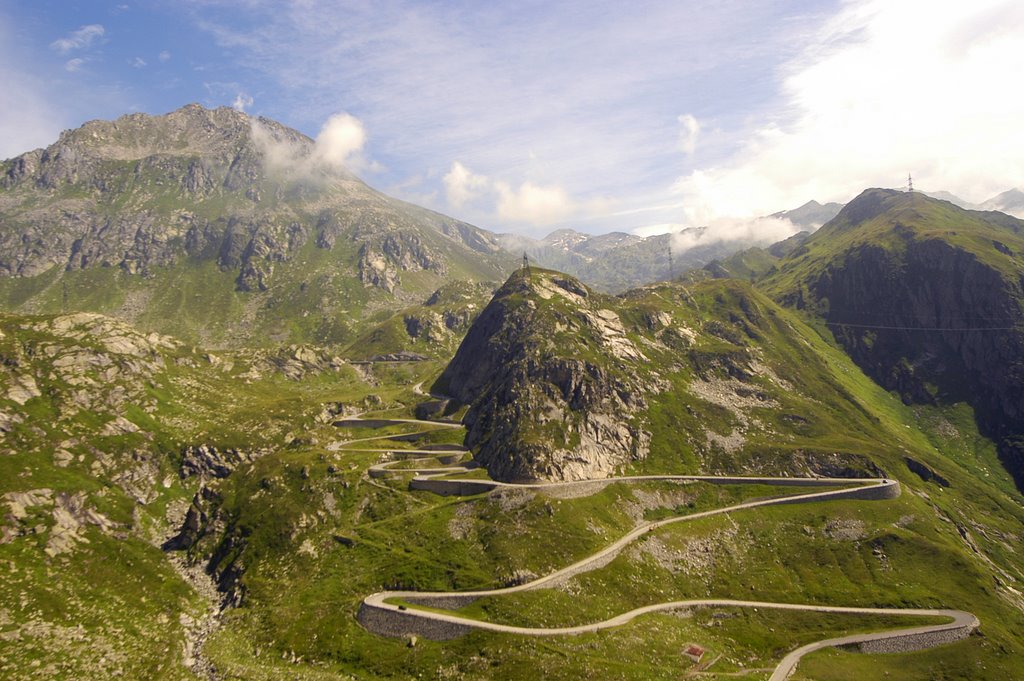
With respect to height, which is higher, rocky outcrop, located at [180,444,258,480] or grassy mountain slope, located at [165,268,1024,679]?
rocky outcrop, located at [180,444,258,480]

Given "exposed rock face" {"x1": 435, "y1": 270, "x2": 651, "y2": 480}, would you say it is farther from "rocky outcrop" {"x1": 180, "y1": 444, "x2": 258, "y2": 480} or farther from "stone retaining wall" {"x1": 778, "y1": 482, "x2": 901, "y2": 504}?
"rocky outcrop" {"x1": 180, "y1": 444, "x2": 258, "y2": 480}

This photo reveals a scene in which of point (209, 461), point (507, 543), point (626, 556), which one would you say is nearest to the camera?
point (626, 556)

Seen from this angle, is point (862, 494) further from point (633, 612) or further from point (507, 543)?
point (507, 543)

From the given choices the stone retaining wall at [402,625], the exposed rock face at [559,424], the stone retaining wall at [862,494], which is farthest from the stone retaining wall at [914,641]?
the stone retaining wall at [402,625]

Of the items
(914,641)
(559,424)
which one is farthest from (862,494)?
(559,424)

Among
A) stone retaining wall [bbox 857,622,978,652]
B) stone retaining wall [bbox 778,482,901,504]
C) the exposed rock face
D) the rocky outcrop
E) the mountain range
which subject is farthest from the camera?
the rocky outcrop

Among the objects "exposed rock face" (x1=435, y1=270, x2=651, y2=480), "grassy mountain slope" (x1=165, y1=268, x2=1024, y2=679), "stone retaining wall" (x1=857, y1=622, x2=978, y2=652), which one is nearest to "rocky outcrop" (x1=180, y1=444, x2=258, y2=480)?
"grassy mountain slope" (x1=165, y1=268, x2=1024, y2=679)

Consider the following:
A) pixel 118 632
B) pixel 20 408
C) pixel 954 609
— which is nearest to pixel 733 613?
pixel 954 609

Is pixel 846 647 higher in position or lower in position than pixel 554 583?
lower

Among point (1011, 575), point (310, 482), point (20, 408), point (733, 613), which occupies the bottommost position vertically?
point (1011, 575)

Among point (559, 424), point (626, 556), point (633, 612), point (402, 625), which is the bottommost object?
point (633, 612)

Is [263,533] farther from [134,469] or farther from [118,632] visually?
[134,469]
